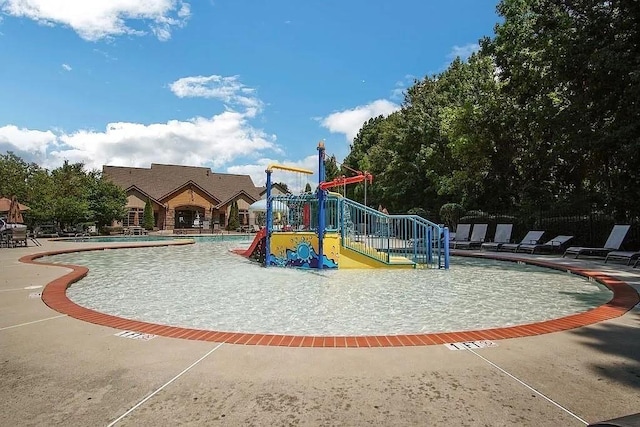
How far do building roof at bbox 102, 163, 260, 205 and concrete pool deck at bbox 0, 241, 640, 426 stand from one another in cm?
4201

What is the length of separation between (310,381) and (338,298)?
416 centimetres

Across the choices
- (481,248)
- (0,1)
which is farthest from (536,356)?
(481,248)

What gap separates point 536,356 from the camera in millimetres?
3873

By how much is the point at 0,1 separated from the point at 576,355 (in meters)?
12.9

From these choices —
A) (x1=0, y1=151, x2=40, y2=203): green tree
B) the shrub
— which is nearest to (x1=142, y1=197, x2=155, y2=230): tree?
(x1=0, y1=151, x2=40, y2=203): green tree

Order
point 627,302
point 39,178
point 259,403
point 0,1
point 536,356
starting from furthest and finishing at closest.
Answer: point 39,178
point 0,1
point 627,302
point 536,356
point 259,403

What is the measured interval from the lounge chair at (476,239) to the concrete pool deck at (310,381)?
14484mm

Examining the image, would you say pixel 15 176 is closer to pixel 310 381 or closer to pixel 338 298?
pixel 338 298

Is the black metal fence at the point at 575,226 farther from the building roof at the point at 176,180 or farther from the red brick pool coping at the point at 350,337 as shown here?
the building roof at the point at 176,180

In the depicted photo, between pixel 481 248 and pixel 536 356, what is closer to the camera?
pixel 536 356

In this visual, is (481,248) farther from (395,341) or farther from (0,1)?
(0,1)

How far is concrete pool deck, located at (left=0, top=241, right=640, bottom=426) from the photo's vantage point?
2.73m

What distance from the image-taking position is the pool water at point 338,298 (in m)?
5.55

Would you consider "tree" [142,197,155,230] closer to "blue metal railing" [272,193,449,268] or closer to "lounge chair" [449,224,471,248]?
"blue metal railing" [272,193,449,268]
